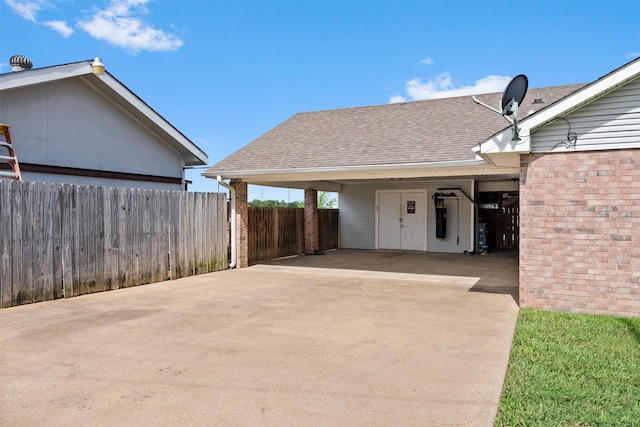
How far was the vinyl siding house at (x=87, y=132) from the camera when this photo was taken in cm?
908

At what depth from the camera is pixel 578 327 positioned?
5.70 meters

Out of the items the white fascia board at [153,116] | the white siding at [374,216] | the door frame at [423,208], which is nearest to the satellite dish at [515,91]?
the white fascia board at [153,116]

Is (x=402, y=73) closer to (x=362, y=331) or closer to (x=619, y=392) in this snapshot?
(x=362, y=331)

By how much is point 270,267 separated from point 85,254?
193 inches

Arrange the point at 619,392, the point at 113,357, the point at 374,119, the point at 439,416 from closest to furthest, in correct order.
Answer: the point at 439,416 < the point at 619,392 < the point at 113,357 < the point at 374,119

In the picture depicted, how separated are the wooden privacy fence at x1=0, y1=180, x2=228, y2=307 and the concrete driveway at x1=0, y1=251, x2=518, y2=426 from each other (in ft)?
1.24

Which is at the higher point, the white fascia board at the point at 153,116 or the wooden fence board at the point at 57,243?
the white fascia board at the point at 153,116

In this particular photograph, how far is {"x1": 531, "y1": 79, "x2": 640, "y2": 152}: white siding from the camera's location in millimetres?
6168

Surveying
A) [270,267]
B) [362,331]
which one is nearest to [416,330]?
[362,331]

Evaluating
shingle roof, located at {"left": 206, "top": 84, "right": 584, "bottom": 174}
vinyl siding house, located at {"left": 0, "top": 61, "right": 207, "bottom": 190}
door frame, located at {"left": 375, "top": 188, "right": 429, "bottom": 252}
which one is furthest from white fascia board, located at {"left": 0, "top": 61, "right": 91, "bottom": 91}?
door frame, located at {"left": 375, "top": 188, "right": 429, "bottom": 252}

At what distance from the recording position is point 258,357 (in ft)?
14.9

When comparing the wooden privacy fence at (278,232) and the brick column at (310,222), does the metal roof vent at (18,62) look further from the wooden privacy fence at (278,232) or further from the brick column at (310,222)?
the brick column at (310,222)

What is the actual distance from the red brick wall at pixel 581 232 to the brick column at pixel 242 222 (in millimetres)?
7065

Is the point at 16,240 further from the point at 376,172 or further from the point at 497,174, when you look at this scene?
the point at 497,174
